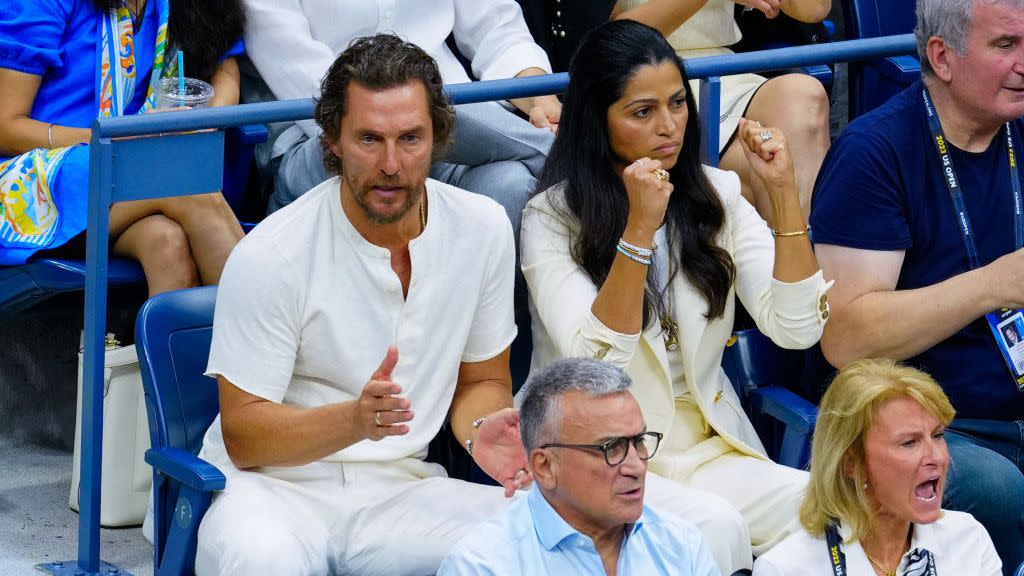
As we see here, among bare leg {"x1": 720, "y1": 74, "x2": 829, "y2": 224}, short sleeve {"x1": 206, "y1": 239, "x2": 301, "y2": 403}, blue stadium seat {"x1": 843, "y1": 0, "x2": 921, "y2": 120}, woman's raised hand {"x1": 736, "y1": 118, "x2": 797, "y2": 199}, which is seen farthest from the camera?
blue stadium seat {"x1": 843, "y1": 0, "x2": 921, "y2": 120}

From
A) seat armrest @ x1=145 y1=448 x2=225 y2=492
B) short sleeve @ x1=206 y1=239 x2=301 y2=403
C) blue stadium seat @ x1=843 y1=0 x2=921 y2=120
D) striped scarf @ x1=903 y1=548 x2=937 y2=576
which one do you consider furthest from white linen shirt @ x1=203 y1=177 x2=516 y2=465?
blue stadium seat @ x1=843 y1=0 x2=921 y2=120

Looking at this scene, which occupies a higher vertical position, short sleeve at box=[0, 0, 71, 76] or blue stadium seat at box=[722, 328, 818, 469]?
short sleeve at box=[0, 0, 71, 76]

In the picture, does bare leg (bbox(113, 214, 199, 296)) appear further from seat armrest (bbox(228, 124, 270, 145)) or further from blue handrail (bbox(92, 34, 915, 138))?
blue handrail (bbox(92, 34, 915, 138))

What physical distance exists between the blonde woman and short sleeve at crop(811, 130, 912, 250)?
0.52 meters

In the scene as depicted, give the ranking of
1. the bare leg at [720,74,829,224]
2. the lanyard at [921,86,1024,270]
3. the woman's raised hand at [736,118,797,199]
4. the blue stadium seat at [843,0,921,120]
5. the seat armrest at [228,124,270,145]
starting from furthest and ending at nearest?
the blue stadium seat at [843,0,921,120] < the bare leg at [720,74,829,224] < the seat armrest at [228,124,270,145] < the lanyard at [921,86,1024,270] < the woman's raised hand at [736,118,797,199]

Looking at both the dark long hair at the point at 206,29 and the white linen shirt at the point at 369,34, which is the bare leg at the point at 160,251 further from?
the dark long hair at the point at 206,29

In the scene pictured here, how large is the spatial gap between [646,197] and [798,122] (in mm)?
1228

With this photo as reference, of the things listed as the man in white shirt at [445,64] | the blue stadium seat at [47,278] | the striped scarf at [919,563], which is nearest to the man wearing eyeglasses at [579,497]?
the striped scarf at [919,563]

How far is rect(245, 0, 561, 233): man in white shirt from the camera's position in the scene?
4.11m

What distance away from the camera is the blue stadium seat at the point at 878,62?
4.91m

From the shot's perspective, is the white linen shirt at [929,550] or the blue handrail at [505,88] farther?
the blue handrail at [505,88]

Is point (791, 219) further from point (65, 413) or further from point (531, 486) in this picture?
point (65, 413)

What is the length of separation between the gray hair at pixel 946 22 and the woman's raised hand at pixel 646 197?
2.62 ft

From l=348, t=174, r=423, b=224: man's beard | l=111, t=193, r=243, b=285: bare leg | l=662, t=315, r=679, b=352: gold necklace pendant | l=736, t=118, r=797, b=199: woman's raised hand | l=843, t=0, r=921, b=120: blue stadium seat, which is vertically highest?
l=843, t=0, r=921, b=120: blue stadium seat
